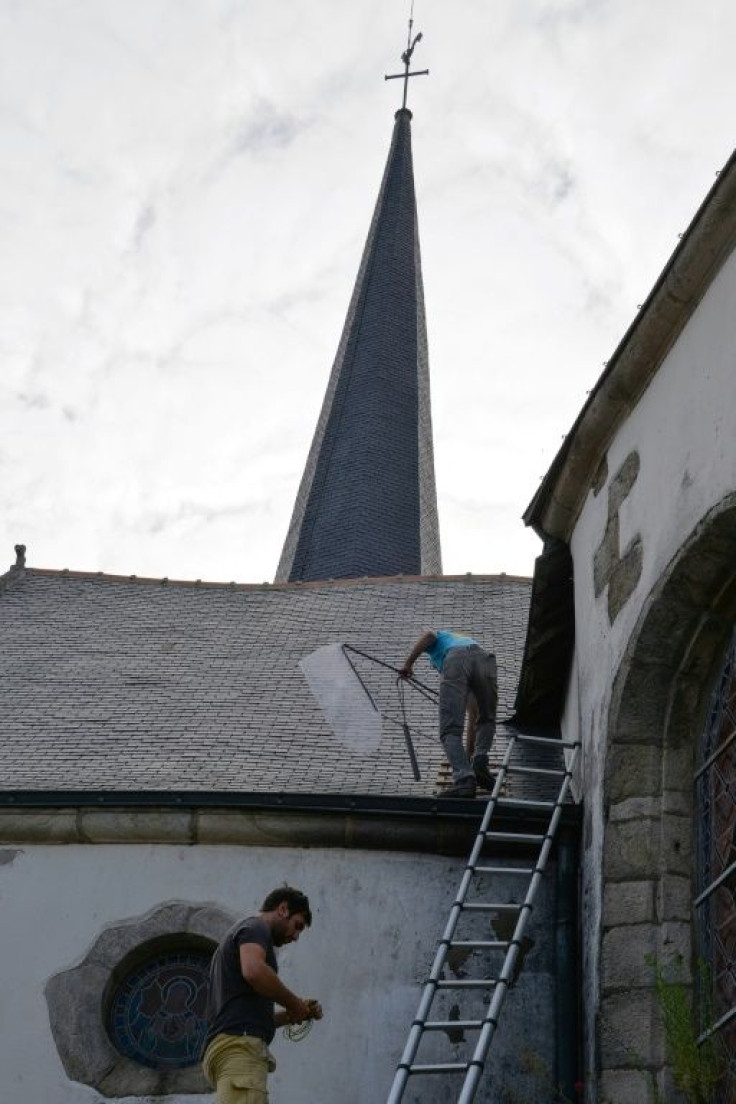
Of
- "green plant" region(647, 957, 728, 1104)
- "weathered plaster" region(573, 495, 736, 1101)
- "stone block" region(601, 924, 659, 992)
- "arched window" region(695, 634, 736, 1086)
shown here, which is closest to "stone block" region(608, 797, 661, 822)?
"weathered plaster" region(573, 495, 736, 1101)

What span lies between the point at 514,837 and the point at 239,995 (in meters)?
2.00

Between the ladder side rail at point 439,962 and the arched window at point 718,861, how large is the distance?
94cm

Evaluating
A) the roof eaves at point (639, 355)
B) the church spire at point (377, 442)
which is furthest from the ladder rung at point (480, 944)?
the church spire at point (377, 442)

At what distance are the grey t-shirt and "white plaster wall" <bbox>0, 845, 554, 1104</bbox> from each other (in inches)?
54.0

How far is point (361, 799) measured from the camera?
782 centimetres

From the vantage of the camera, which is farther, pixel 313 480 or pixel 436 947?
pixel 313 480

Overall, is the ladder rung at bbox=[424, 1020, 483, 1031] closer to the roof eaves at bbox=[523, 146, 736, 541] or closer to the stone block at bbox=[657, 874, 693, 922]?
the stone block at bbox=[657, 874, 693, 922]

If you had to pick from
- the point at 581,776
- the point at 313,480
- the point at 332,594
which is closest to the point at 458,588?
the point at 332,594

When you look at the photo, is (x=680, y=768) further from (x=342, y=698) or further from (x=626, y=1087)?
(x=342, y=698)

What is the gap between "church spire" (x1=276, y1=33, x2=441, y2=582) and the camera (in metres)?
19.2

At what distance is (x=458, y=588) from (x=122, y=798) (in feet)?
16.6

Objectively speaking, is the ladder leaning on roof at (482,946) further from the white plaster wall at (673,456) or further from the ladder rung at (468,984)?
the white plaster wall at (673,456)

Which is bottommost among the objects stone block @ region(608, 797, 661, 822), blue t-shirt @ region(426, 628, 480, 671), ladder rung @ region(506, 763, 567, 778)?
stone block @ region(608, 797, 661, 822)

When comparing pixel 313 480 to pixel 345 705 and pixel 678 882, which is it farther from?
pixel 678 882
